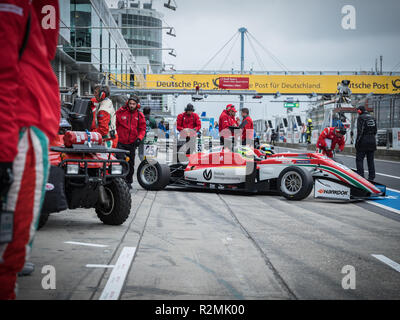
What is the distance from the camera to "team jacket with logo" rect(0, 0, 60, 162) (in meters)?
2.19

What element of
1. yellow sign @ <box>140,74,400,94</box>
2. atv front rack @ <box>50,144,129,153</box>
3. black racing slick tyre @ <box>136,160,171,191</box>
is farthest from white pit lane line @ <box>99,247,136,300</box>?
yellow sign @ <box>140,74,400,94</box>

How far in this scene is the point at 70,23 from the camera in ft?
72.9

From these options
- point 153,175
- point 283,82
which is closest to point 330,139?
point 153,175

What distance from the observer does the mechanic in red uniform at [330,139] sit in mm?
12305

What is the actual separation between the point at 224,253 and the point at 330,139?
8.47 m

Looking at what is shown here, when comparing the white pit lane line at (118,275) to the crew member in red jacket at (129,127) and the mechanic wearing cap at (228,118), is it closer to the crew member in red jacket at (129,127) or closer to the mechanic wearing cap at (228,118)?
the crew member in red jacket at (129,127)

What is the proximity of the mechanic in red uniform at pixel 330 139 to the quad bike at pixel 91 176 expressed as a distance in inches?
299

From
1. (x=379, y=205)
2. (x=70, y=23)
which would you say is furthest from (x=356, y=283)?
(x=70, y=23)

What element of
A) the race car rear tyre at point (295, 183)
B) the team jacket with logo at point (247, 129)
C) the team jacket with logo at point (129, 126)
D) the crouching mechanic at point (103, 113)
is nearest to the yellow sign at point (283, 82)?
the team jacket with logo at point (247, 129)

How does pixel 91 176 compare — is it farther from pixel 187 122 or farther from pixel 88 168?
pixel 187 122

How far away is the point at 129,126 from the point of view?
31.6 feet

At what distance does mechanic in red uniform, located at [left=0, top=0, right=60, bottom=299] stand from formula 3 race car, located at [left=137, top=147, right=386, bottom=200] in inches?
276

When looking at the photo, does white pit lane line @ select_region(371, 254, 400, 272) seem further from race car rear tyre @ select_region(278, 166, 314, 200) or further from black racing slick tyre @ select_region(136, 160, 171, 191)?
black racing slick tyre @ select_region(136, 160, 171, 191)

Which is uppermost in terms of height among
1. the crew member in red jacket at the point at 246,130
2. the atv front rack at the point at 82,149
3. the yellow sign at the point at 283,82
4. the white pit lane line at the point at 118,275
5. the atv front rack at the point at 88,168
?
the yellow sign at the point at 283,82
